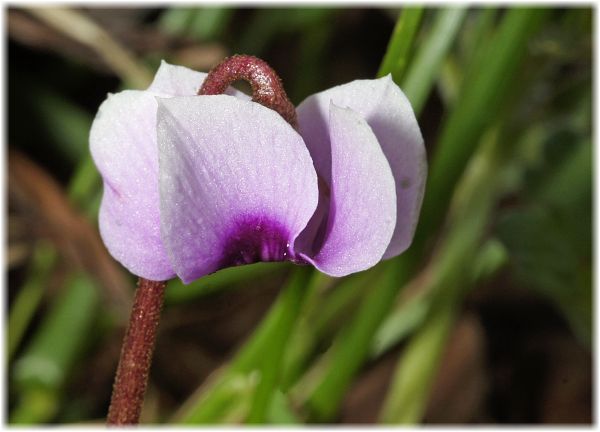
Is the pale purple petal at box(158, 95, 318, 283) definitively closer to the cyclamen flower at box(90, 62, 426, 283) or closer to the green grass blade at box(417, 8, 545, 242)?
the cyclamen flower at box(90, 62, 426, 283)

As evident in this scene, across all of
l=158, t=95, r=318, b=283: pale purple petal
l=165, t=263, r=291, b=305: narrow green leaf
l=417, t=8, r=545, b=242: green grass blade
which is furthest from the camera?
l=165, t=263, r=291, b=305: narrow green leaf

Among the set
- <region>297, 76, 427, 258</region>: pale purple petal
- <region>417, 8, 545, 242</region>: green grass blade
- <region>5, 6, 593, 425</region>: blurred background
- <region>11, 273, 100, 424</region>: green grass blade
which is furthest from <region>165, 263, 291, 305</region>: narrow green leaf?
<region>297, 76, 427, 258</region>: pale purple petal

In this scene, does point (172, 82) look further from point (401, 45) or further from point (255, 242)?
point (401, 45)

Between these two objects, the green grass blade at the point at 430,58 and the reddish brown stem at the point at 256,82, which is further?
the green grass blade at the point at 430,58

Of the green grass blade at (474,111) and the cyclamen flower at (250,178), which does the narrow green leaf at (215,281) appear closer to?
the green grass blade at (474,111)

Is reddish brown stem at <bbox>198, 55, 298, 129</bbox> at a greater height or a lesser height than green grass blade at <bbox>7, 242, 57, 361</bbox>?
greater

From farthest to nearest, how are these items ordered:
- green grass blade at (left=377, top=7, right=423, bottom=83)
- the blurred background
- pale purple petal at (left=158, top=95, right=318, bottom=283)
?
1. the blurred background
2. green grass blade at (left=377, top=7, right=423, bottom=83)
3. pale purple petal at (left=158, top=95, right=318, bottom=283)

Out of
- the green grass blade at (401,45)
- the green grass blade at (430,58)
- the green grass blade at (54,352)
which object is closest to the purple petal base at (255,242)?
the green grass blade at (401,45)

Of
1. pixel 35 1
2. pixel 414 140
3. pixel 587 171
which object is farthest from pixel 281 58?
pixel 414 140
